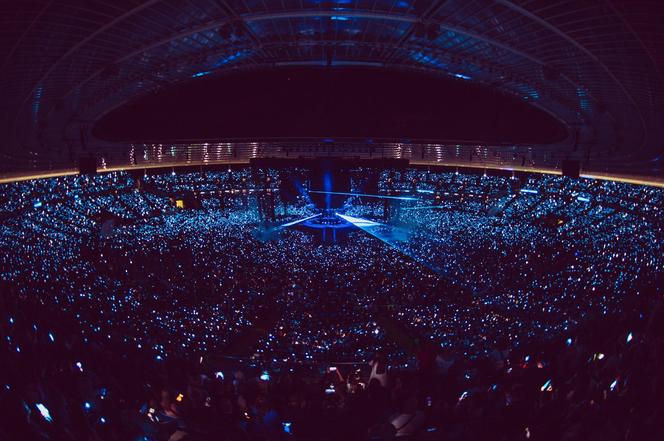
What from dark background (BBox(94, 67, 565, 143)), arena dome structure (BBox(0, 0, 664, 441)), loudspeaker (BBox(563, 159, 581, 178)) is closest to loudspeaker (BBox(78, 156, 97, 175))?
arena dome structure (BBox(0, 0, 664, 441))

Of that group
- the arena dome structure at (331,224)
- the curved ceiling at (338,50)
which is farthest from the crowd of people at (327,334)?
the curved ceiling at (338,50)

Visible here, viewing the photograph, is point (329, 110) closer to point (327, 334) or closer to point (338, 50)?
point (338, 50)

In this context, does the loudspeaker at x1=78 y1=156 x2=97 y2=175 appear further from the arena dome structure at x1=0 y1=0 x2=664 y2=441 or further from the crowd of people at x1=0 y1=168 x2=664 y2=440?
the crowd of people at x1=0 y1=168 x2=664 y2=440

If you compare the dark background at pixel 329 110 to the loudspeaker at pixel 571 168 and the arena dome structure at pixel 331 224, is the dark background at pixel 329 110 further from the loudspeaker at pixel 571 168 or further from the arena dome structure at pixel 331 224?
the loudspeaker at pixel 571 168

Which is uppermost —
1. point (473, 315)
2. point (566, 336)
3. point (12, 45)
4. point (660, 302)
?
point (12, 45)

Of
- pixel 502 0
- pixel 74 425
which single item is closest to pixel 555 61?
pixel 502 0

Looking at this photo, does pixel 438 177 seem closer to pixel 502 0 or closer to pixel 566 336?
pixel 502 0
